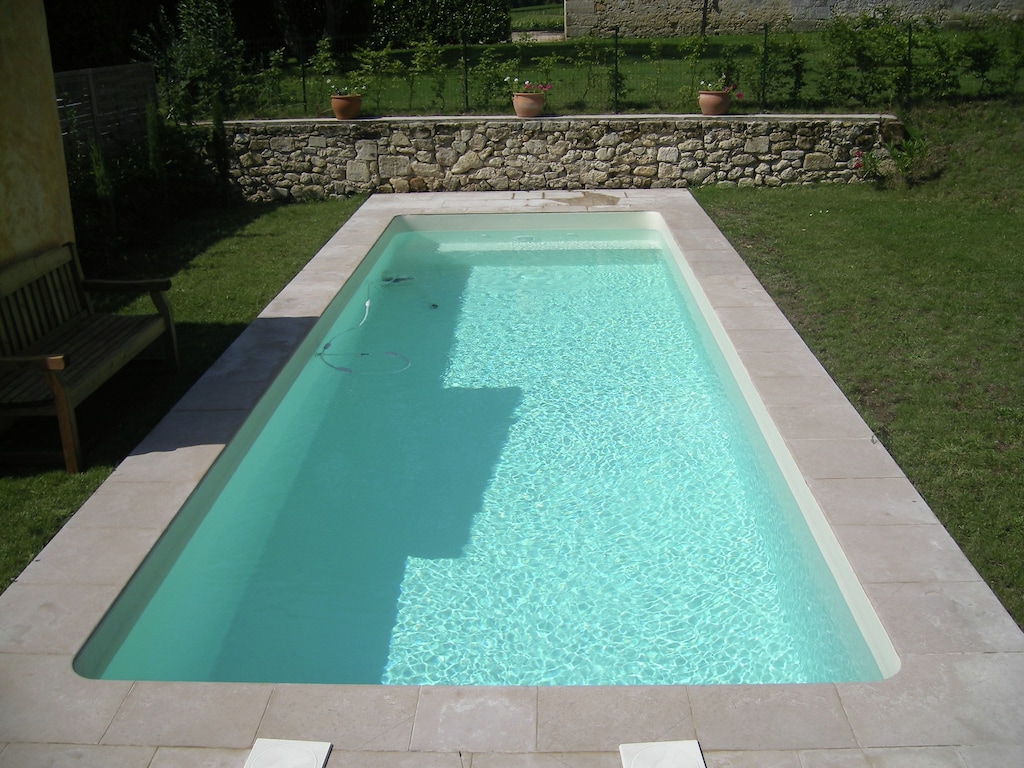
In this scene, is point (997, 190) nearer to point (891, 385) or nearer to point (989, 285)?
point (989, 285)

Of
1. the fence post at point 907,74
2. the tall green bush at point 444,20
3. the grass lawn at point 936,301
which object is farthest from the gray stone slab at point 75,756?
the tall green bush at point 444,20

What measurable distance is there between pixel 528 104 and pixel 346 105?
2.59 meters

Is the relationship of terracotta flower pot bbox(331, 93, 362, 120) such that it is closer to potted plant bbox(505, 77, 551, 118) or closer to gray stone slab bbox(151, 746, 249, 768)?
potted plant bbox(505, 77, 551, 118)

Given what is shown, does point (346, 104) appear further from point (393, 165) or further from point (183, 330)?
point (183, 330)

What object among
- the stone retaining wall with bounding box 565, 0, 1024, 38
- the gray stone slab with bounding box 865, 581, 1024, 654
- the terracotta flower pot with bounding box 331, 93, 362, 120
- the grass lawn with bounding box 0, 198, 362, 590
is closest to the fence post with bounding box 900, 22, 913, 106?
the terracotta flower pot with bounding box 331, 93, 362, 120

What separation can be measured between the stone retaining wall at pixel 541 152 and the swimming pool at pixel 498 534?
5.06 meters

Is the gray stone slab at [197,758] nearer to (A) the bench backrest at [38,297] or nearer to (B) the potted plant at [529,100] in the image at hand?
(A) the bench backrest at [38,297]

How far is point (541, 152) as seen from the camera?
42.8ft

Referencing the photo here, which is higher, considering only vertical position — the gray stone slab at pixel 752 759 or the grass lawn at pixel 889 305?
the grass lawn at pixel 889 305

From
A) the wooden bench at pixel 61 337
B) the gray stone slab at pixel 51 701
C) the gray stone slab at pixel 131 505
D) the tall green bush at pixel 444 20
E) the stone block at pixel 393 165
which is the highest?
the tall green bush at pixel 444 20

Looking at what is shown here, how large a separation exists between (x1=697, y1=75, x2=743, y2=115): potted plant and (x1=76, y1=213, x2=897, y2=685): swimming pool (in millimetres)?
5601

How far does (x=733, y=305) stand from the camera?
7766 mm

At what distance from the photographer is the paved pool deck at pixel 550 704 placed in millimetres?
3291

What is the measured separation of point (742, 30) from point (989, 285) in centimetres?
1772
